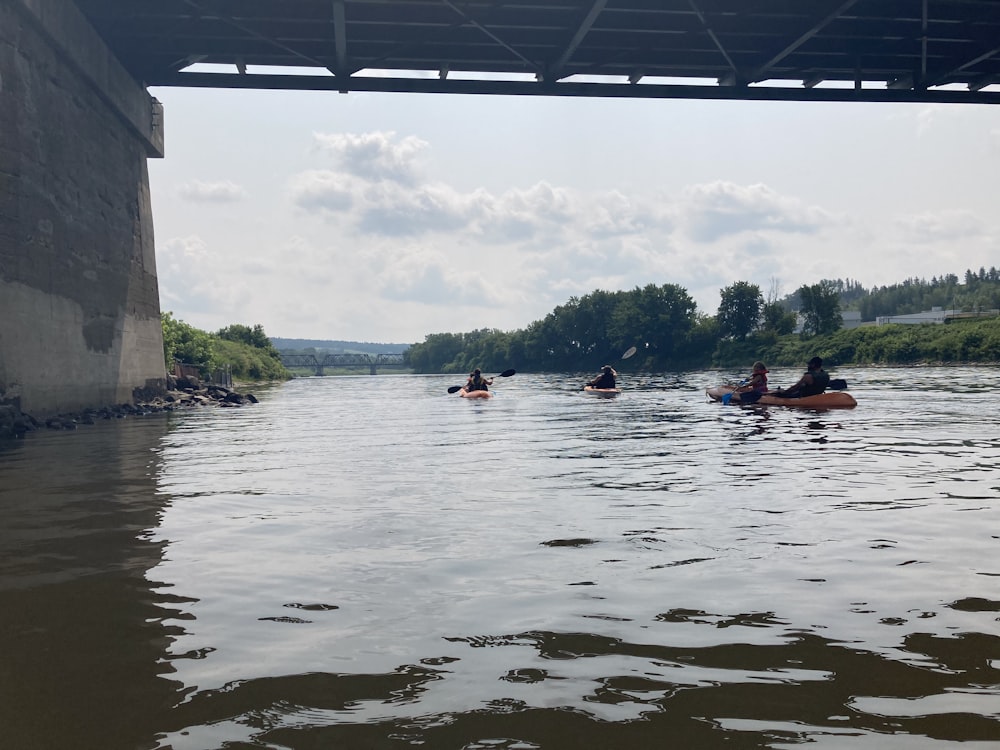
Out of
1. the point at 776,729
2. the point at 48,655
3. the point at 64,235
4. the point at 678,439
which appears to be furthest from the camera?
the point at 64,235

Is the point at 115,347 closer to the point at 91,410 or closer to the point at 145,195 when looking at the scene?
the point at 91,410

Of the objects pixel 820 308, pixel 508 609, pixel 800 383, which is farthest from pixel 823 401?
pixel 820 308

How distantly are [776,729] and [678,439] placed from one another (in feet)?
35.0

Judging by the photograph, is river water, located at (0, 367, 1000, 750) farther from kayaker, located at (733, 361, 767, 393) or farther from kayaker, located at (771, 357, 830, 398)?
kayaker, located at (733, 361, 767, 393)

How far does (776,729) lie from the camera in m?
2.61

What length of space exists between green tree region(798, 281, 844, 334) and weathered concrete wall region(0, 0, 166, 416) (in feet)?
268

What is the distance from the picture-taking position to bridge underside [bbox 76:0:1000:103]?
17672 mm

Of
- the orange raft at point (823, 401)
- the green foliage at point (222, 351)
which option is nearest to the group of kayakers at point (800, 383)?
the orange raft at point (823, 401)

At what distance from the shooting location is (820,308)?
302 feet

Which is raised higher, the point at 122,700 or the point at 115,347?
the point at 115,347

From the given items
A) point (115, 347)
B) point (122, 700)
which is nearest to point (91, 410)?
point (115, 347)

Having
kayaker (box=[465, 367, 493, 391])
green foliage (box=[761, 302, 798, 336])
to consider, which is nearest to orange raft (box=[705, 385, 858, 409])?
kayaker (box=[465, 367, 493, 391])

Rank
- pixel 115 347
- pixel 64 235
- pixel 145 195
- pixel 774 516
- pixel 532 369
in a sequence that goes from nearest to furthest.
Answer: pixel 774 516 < pixel 64 235 < pixel 115 347 < pixel 145 195 < pixel 532 369

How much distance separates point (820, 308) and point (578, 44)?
81629 millimetres
